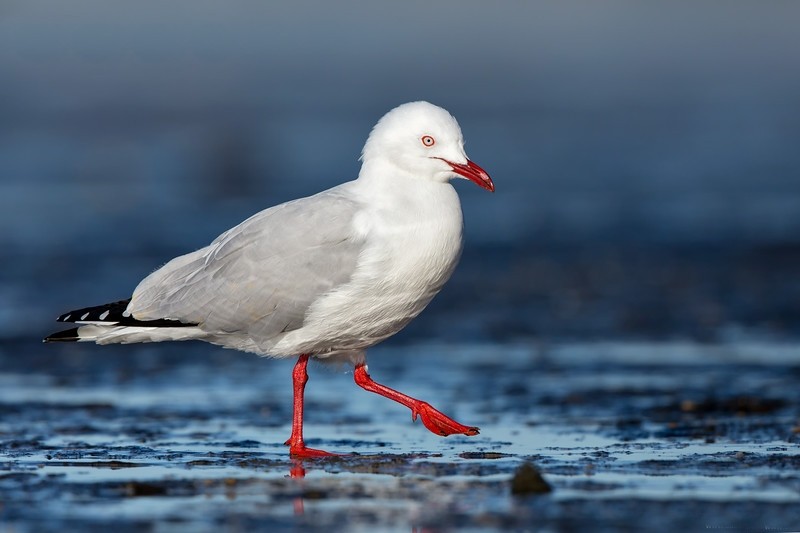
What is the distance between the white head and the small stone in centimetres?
231

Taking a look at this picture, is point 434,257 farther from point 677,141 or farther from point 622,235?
point 677,141

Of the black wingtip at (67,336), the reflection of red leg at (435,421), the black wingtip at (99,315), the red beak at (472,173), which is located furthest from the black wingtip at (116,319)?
the red beak at (472,173)

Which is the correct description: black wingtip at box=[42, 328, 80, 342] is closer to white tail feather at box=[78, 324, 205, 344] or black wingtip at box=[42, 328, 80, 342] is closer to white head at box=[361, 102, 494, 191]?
white tail feather at box=[78, 324, 205, 344]

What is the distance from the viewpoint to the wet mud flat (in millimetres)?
7133

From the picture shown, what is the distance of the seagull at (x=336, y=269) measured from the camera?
29.4 feet

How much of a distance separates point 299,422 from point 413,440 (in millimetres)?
851

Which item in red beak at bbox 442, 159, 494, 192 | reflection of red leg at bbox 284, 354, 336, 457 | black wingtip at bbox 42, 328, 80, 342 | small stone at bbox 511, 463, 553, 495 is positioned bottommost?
small stone at bbox 511, 463, 553, 495

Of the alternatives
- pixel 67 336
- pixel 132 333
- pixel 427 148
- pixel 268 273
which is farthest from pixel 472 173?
pixel 67 336

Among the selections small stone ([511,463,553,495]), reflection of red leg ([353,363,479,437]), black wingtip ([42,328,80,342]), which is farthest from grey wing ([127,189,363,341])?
small stone ([511,463,553,495])

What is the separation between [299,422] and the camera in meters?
9.28

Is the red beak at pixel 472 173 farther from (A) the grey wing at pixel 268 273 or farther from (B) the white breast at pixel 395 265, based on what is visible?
(A) the grey wing at pixel 268 273

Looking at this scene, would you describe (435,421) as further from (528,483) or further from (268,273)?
(528,483)

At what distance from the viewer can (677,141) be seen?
32.6 m

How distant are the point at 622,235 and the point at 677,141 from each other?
13.6m
